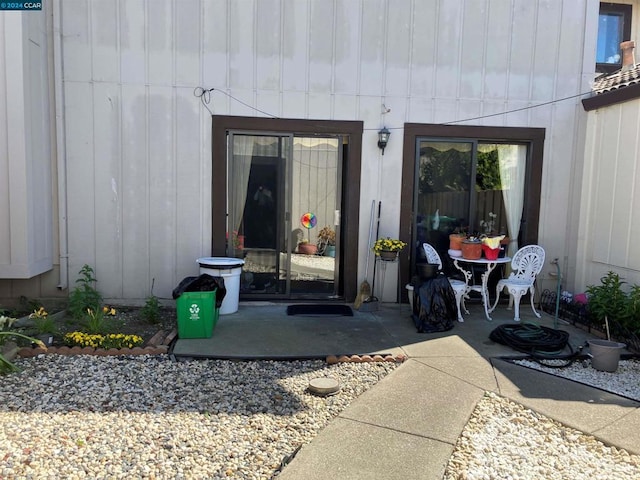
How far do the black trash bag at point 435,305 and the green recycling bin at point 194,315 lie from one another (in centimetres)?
223

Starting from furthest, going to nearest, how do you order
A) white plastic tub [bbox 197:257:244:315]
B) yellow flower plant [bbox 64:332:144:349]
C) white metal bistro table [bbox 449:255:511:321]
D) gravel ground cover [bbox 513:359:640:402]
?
1. white metal bistro table [bbox 449:255:511:321]
2. white plastic tub [bbox 197:257:244:315]
3. yellow flower plant [bbox 64:332:144:349]
4. gravel ground cover [bbox 513:359:640:402]

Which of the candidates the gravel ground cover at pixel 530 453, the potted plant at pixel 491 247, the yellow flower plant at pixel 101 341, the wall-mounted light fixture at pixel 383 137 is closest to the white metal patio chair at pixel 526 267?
the potted plant at pixel 491 247

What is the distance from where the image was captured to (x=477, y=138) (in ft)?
21.0

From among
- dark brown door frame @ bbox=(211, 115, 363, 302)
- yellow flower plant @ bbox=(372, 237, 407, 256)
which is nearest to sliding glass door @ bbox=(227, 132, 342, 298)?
dark brown door frame @ bbox=(211, 115, 363, 302)

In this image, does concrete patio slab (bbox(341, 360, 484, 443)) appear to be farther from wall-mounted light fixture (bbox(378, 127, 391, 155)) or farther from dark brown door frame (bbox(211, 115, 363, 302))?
wall-mounted light fixture (bbox(378, 127, 391, 155))

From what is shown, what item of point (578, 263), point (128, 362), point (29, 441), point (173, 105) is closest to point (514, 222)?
point (578, 263)

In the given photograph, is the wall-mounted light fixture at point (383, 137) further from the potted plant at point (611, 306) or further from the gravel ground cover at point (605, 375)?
the gravel ground cover at point (605, 375)

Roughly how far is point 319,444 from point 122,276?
404 cm

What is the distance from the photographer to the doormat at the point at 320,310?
588cm

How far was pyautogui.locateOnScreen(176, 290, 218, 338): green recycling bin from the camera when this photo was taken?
4781 mm

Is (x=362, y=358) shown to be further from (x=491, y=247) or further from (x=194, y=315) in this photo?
(x=491, y=247)

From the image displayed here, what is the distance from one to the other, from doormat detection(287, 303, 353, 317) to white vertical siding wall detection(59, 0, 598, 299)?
63 centimetres

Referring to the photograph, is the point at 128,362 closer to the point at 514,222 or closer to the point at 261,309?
the point at 261,309

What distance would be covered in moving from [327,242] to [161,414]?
3.62 meters
